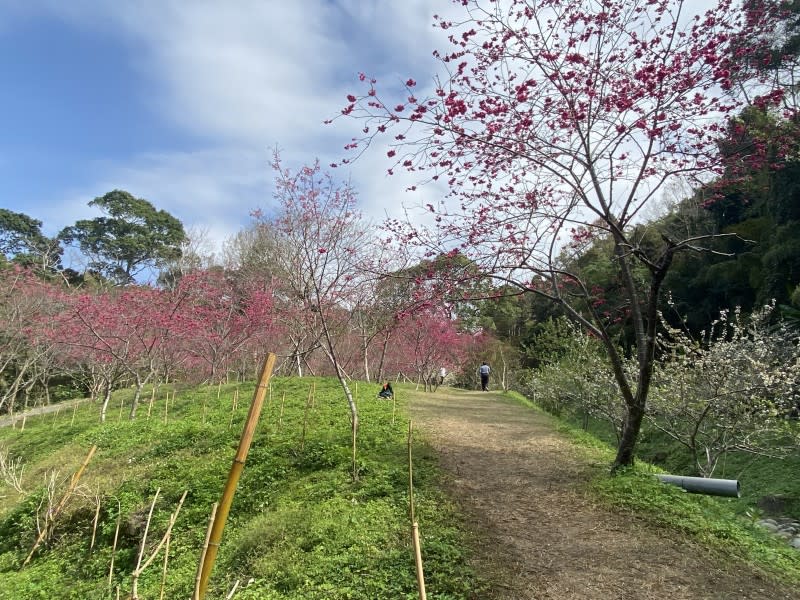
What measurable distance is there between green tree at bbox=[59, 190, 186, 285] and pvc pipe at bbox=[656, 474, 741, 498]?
3277 cm

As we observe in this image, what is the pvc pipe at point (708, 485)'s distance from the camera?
17.7 ft

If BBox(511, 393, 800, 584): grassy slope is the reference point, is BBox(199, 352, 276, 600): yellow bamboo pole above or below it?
above

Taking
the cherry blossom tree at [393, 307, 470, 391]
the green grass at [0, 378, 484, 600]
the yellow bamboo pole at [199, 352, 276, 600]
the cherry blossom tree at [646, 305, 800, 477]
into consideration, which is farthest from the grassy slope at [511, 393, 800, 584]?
the cherry blossom tree at [393, 307, 470, 391]

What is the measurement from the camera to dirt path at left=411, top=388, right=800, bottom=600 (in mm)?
3609

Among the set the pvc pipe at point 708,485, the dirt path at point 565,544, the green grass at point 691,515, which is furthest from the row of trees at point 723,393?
the dirt path at point 565,544

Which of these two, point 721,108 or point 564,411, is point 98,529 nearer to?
point 721,108

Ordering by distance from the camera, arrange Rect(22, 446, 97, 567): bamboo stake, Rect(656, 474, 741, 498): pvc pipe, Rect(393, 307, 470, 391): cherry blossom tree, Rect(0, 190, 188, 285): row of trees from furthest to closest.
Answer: Rect(0, 190, 188, 285): row of trees
Rect(393, 307, 470, 391): cherry blossom tree
Rect(22, 446, 97, 567): bamboo stake
Rect(656, 474, 741, 498): pvc pipe

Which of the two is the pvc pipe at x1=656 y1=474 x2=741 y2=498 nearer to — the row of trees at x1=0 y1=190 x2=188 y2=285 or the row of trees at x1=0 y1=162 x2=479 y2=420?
the row of trees at x1=0 y1=162 x2=479 y2=420

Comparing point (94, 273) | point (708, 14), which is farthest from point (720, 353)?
point (94, 273)

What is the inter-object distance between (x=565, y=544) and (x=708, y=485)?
2.36 metres

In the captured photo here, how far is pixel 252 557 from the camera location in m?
4.45

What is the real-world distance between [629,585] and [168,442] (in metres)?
7.35

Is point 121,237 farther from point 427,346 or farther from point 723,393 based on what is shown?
point 723,393

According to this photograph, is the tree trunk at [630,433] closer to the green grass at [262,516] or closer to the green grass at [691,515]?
Answer: the green grass at [691,515]
